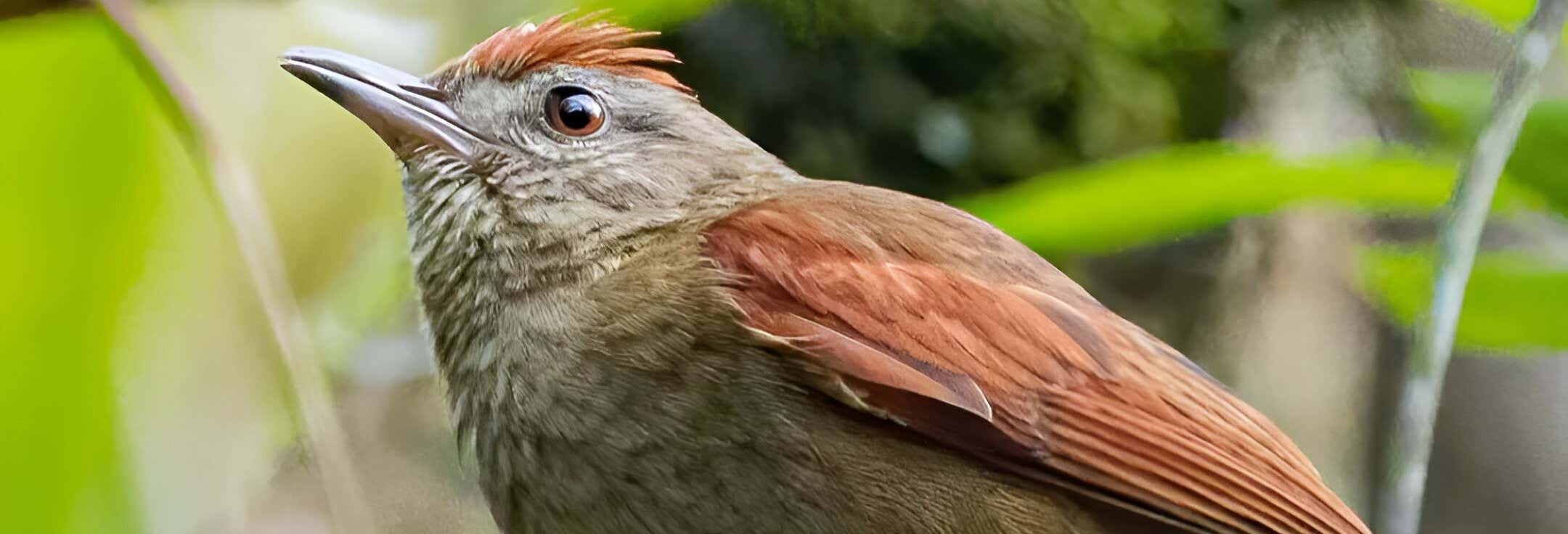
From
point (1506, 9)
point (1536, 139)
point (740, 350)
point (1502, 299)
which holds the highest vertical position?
point (1506, 9)

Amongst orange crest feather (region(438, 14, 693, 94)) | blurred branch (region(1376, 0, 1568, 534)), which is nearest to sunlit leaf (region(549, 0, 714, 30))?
orange crest feather (region(438, 14, 693, 94))

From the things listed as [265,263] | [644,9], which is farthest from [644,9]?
[265,263]

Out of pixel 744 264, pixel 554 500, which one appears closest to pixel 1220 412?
pixel 744 264

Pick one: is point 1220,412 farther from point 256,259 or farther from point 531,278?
point 256,259

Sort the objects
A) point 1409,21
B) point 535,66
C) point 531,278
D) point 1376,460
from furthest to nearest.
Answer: point 1376,460 < point 1409,21 < point 535,66 < point 531,278

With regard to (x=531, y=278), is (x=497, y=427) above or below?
below

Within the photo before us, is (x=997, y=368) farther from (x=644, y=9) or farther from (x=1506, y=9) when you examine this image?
(x=1506, y=9)

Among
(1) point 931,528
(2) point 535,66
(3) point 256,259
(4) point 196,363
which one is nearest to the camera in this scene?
(1) point 931,528
